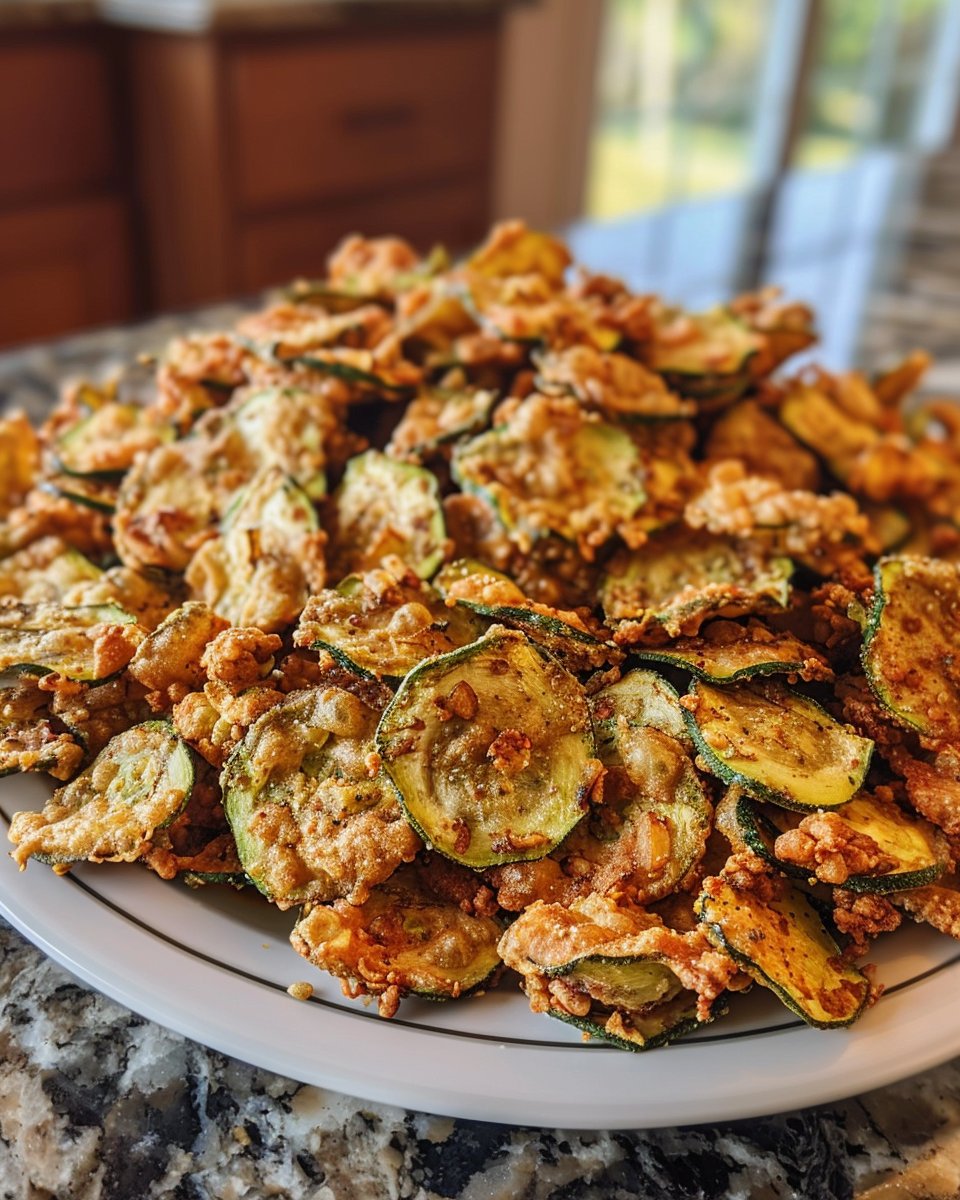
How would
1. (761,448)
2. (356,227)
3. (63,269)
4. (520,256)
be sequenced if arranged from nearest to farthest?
(761,448) → (520,256) → (63,269) → (356,227)

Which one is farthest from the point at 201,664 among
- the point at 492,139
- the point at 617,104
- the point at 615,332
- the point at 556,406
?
the point at 617,104

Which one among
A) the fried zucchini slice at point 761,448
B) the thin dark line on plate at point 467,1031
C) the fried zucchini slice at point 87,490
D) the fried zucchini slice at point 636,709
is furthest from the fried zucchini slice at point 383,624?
the fried zucchini slice at point 761,448

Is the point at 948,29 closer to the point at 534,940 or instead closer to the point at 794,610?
the point at 794,610

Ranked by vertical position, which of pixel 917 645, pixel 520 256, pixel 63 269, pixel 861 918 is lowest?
pixel 63 269

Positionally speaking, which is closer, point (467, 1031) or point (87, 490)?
point (467, 1031)

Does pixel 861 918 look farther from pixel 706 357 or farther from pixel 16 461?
pixel 16 461

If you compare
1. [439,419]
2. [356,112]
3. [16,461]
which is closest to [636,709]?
[439,419]

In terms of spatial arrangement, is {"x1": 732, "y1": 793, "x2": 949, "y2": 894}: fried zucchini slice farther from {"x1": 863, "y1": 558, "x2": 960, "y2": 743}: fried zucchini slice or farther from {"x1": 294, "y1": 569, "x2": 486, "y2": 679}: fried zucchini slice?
{"x1": 294, "y1": 569, "x2": 486, "y2": 679}: fried zucchini slice
